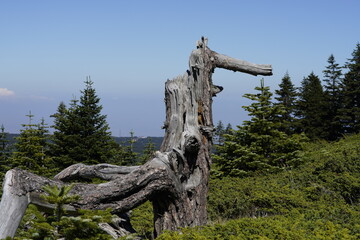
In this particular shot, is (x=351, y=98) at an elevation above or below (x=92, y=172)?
above

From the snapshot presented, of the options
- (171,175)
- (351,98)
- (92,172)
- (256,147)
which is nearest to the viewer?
(171,175)

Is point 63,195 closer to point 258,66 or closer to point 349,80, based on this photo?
point 258,66

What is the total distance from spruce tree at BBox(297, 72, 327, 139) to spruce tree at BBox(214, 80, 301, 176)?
69.0ft

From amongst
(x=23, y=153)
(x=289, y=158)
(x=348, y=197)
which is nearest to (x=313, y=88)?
(x=289, y=158)

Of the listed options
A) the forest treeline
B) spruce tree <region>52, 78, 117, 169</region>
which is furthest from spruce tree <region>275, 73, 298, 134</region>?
spruce tree <region>52, 78, 117, 169</region>

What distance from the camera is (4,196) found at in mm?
6145

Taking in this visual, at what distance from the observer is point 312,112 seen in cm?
3812

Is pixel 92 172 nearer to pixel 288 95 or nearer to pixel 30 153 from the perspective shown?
pixel 30 153

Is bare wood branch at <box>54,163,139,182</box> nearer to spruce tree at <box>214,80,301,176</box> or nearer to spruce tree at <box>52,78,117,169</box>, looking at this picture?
spruce tree at <box>214,80,301,176</box>

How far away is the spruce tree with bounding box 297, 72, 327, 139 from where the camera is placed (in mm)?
37906

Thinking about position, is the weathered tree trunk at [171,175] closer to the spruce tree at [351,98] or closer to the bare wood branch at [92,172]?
the bare wood branch at [92,172]

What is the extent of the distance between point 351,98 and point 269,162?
2294 cm

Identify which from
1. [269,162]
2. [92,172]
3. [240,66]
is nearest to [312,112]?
[269,162]

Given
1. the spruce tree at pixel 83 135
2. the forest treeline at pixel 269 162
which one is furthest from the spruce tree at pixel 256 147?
the spruce tree at pixel 83 135
